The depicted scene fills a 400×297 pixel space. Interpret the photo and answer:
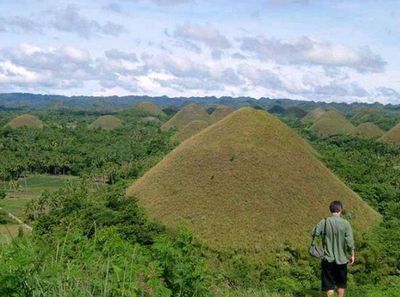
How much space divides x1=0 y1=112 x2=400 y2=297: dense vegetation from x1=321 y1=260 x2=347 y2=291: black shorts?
417 mm

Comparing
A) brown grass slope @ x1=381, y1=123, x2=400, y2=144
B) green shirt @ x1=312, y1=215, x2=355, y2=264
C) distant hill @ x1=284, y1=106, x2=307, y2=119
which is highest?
green shirt @ x1=312, y1=215, x2=355, y2=264

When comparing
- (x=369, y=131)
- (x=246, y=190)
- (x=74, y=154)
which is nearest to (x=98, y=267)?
(x=246, y=190)

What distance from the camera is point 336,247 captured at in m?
7.29

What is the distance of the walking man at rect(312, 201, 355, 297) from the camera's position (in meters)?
7.27

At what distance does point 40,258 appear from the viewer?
3.31m

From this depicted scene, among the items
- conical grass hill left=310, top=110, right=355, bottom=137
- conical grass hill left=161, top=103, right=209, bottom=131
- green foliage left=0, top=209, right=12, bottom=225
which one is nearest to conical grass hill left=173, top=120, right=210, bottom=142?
conical grass hill left=161, top=103, right=209, bottom=131

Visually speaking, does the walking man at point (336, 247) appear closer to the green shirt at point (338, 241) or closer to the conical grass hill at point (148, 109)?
the green shirt at point (338, 241)

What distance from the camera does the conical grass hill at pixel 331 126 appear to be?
118 m

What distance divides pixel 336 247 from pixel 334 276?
0.44m

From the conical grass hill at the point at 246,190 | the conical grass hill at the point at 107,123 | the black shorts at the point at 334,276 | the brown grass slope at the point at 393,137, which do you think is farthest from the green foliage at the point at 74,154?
the black shorts at the point at 334,276

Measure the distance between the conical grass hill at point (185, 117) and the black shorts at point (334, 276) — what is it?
110 meters

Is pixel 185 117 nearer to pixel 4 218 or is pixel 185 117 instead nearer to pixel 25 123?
pixel 25 123

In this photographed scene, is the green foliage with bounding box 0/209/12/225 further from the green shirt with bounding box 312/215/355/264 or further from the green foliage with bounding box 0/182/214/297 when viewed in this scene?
the green foliage with bounding box 0/182/214/297

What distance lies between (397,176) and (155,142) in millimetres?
40760
